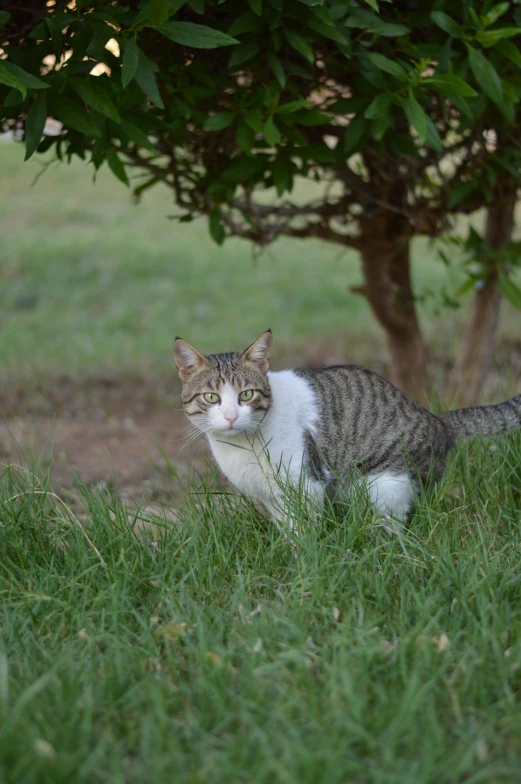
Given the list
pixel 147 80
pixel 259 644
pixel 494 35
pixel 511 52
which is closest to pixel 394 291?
pixel 511 52

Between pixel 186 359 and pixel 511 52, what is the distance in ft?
5.43

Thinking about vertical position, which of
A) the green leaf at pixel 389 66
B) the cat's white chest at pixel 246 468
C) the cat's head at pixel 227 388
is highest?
the green leaf at pixel 389 66

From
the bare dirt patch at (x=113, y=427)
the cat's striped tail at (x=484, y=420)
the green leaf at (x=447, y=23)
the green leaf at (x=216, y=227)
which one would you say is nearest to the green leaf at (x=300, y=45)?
the green leaf at (x=447, y=23)

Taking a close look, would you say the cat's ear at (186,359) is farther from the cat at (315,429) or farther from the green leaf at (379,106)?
the green leaf at (379,106)

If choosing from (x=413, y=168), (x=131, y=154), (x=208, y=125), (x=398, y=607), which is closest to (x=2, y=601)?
(x=398, y=607)

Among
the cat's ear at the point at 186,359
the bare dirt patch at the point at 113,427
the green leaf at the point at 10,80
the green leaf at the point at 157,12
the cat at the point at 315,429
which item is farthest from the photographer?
the bare dirt patch at the point at 113,427

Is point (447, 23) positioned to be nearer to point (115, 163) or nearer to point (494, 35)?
point (494, 35)

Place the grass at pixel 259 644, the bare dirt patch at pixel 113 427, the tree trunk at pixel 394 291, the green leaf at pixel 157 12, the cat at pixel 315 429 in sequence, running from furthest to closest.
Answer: the tree trunk at pixel 394 291
the bare dirt patch at pixel 113 427
the cat at pixel 315 429
the green leaf at pixel 157 12
the grass at pixel 259 644

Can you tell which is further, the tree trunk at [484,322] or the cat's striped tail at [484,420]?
the tree trunk at [484,322]

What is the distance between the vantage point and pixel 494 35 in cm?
307

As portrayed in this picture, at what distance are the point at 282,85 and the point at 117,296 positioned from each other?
680cm

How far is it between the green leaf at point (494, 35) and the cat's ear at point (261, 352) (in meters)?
1.30

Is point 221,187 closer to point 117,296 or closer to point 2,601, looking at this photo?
point 2,601

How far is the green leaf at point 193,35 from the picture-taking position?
8.85 ft
